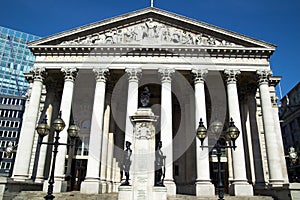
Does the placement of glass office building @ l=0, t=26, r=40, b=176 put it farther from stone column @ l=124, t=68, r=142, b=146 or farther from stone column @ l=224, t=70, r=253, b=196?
stone column @ l=224, t=70, r=253, b=196

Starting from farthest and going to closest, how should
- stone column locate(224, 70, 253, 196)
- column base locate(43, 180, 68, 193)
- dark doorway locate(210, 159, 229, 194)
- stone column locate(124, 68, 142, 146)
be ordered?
dark doorway locate(210, 159, 229, 194)
stone column locate(124, 68, 142, 146)
column base locate(43, 180, 68, 193)
stone column locate(224, 70, 253, 196)

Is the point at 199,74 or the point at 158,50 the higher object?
the point at 158,50

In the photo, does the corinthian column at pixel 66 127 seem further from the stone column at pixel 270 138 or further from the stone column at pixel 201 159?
the stone column at pixel 270 138

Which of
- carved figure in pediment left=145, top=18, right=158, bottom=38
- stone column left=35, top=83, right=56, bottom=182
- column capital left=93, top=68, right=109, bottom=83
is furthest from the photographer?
carved figure in pediment left=145, top=18, right=158, bottom=38

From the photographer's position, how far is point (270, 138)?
80.4 feet

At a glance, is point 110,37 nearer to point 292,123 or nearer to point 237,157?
point 237,157

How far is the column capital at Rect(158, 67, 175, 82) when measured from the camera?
84.5ft

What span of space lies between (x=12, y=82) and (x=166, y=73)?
76.6 meters

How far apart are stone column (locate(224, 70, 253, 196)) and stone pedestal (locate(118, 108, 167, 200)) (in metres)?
11.3

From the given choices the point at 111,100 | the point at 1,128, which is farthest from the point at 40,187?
the point at 1,128

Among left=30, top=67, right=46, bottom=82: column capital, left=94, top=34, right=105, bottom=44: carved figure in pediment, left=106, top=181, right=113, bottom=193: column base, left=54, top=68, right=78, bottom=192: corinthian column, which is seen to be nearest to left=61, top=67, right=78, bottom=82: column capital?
left=54, top=68, right=78, bottom=192: corinthian column

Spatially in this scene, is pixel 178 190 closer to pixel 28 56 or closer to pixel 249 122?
pixel 249 122

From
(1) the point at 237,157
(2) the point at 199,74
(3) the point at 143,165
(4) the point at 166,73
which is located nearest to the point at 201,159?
(1) the point at 237,157

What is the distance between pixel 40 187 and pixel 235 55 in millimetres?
23363
